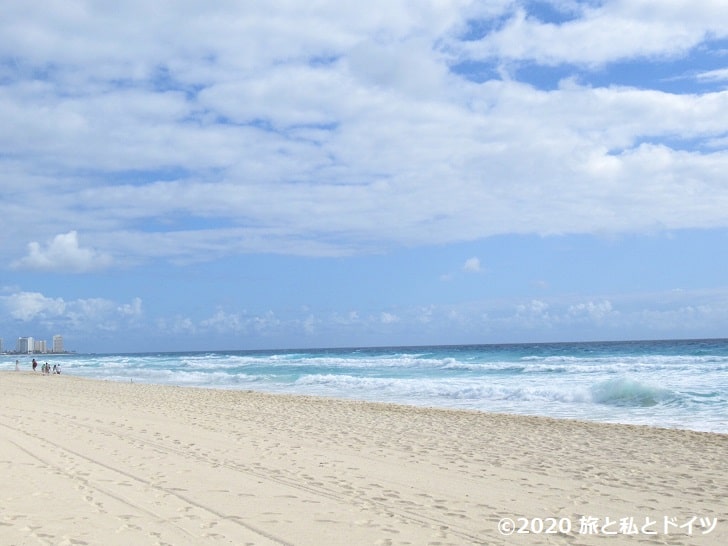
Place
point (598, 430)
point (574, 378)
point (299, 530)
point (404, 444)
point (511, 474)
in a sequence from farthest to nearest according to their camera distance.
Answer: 1. point (574, 378)
2. point (598, 430)
3. point (404, 444)
4. point (511, 474)
5. point (299, 530)

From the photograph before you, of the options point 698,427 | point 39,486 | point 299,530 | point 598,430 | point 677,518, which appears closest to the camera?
point 299,530

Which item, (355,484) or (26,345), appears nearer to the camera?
(355,484)

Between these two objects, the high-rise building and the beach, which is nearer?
the beach

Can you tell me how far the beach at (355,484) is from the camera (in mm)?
5586

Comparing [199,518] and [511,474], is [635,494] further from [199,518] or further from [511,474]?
[199,518]

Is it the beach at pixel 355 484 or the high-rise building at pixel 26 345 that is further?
the high-rise building at pixel 26 345

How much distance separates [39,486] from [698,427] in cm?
1281

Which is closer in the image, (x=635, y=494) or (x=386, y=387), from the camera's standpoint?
(x=635, y=494)

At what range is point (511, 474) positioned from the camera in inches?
328

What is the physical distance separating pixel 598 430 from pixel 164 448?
8352mm

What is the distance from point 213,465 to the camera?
8523 mm

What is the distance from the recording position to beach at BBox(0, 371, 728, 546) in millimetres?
5586

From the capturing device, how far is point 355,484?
24.6 feet

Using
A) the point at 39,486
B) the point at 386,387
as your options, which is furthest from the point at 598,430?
the point at 386,387
